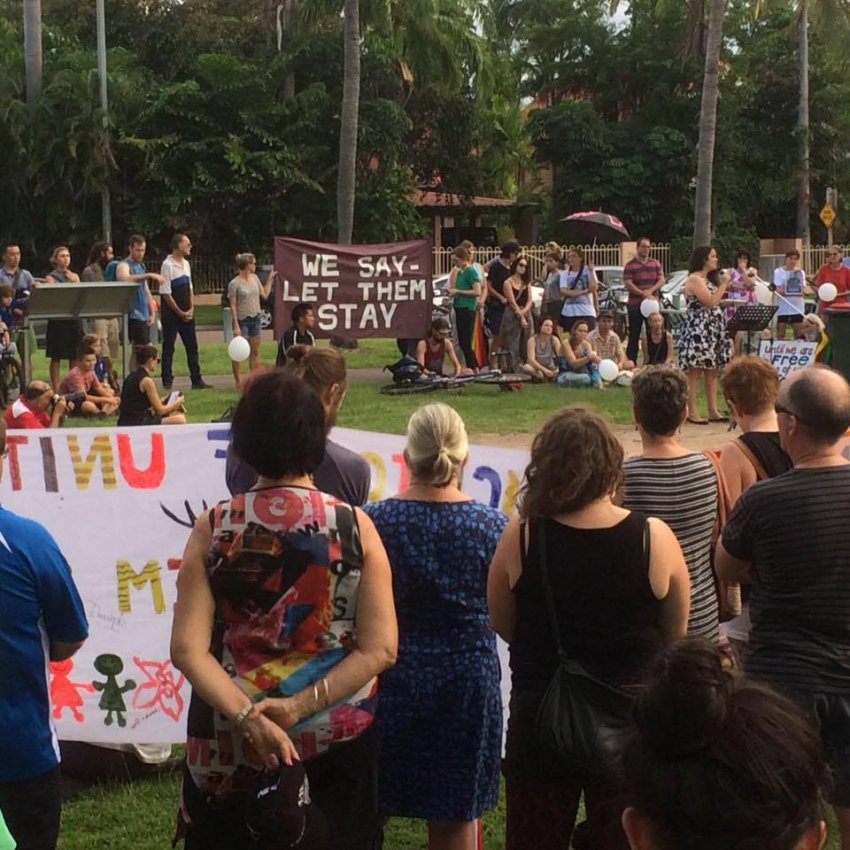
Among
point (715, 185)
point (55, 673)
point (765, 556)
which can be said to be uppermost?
point (715, 185)

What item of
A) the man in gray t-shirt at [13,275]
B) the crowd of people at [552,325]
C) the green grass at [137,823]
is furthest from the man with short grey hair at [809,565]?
the man in gray t-shirt at [13,275]

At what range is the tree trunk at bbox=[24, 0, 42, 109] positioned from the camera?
30.5 meters

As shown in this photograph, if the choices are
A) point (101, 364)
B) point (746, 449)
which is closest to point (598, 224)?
point (101, 364)

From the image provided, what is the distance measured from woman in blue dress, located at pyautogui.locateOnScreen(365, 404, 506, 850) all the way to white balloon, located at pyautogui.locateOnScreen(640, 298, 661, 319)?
12.9 metres

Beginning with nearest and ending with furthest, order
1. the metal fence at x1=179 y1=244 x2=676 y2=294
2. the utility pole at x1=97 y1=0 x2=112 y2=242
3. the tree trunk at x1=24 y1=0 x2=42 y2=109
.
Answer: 1. the tree trunk at x1=24 y1=0 x2=42 y2=109
2. the utility pole at x1=97 y1=0 x2=112 y2=242
3. the metal fence at x1=179 y1=244 x2=676 y2=294

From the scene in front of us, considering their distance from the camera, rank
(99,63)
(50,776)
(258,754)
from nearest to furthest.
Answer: (258,754)
(50,776)
(99,63)

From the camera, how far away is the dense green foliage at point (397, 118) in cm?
3362

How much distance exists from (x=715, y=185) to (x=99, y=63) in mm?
18847

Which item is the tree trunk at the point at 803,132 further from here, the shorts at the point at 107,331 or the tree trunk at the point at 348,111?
the shorts at the point at 107,331

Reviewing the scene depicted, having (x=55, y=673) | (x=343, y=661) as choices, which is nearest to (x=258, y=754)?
(x=343, y=661)

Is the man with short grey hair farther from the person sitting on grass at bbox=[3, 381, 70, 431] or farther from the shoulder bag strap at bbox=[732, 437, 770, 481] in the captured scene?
the person sitting on grass at bbox=[3, 381, 70, 431]

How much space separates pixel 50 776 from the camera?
3.38 meters

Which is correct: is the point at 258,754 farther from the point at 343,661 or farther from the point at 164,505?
the point at 164,505

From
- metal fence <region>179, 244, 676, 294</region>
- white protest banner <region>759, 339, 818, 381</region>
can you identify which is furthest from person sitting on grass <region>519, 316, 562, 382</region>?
metal fence <region>179, 244, 676, 294</region>
